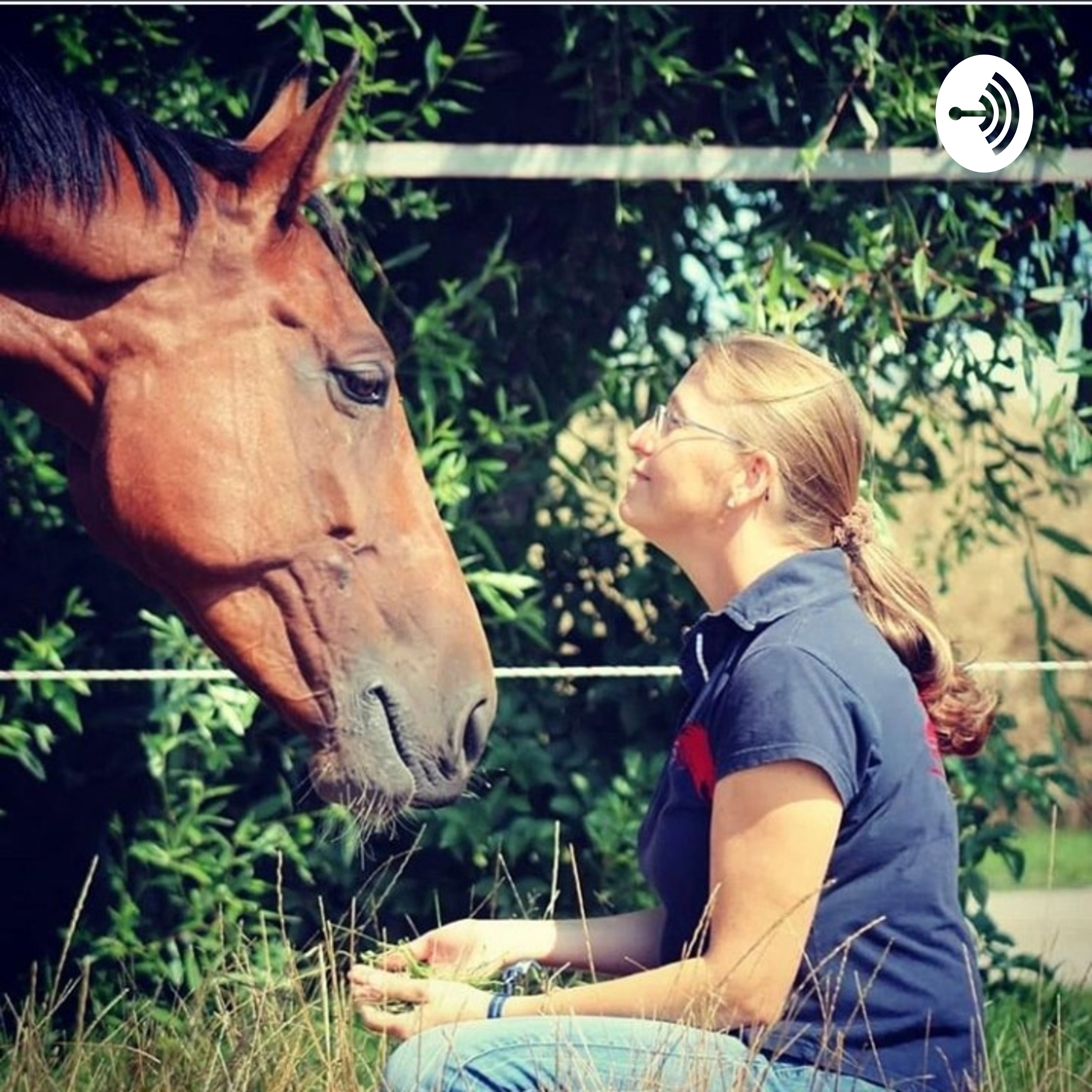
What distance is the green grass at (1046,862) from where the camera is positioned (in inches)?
273

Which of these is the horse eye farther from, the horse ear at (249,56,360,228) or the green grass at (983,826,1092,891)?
the green grass at (983,826,1092,891)

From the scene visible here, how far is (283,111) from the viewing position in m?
3.68

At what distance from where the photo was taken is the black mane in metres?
3.28

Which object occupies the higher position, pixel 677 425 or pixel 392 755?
pixel 677 425

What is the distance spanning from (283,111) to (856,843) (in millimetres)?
1971

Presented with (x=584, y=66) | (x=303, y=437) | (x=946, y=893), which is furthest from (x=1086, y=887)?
(x=946, y=893)

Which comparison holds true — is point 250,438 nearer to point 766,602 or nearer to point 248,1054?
point 248,1054

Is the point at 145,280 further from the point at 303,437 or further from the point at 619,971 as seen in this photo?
the point at 619,971

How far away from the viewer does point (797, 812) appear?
2.20m

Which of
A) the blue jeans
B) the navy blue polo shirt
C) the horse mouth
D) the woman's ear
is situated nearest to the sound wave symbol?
the horse mouth

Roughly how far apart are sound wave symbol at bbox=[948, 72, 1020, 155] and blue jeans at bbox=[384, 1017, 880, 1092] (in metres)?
2.70

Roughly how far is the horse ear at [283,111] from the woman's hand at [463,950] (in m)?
1.68

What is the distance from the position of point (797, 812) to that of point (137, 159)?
5.83 ft

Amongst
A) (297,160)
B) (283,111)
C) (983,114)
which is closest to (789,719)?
(297,160)
